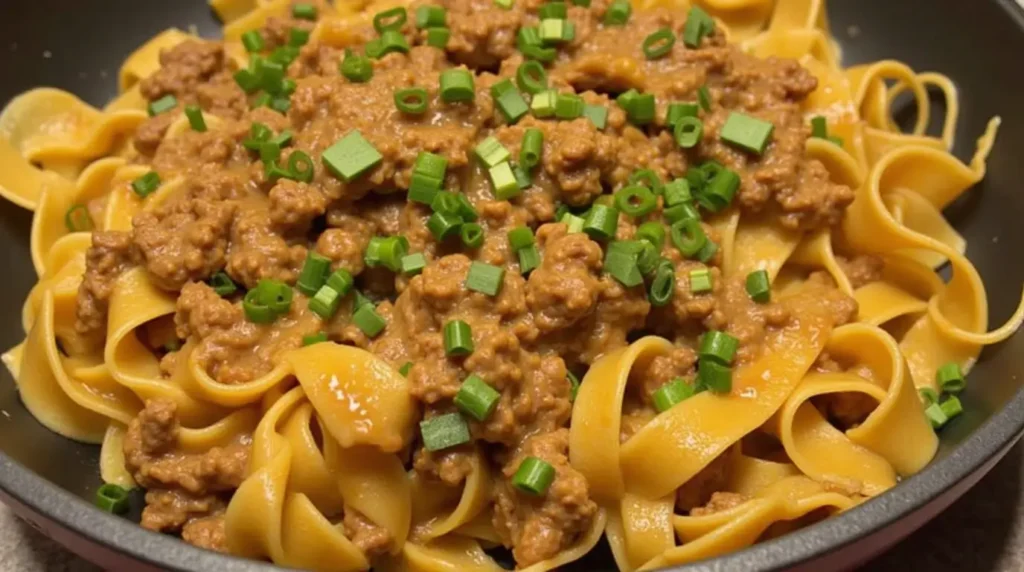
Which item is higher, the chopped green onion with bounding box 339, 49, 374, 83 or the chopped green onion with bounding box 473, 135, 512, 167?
the chopped green onion with bounding box 339, 49, 374, 83

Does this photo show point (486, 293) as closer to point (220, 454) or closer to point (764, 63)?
point (220, 454)

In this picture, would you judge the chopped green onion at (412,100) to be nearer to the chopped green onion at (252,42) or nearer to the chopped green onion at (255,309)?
the chopped green onion at (255,309)

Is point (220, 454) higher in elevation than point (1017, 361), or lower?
lower

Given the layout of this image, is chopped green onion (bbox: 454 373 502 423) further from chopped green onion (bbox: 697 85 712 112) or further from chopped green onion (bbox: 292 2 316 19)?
chopped green onion (bbox: 292 2 316 19)

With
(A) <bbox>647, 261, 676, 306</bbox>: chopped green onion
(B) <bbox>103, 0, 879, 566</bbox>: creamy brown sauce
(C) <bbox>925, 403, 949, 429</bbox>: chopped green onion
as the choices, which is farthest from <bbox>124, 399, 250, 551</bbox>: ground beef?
(C) <bbox>925, 403, 949, 429</bbox>: chopped green onion

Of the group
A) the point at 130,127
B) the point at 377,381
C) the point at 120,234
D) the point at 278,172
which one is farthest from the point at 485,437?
the point at 130,127
